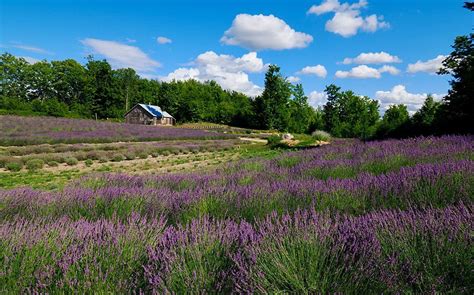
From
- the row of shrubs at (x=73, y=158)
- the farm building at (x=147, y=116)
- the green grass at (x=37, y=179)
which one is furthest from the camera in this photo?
the farm building at (x=147, y=116)

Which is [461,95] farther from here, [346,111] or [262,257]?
[346,111]

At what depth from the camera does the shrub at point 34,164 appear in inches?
574

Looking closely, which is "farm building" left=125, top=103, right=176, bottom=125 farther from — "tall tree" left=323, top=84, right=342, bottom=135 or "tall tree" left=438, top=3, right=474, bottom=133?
"tall tree" left=438, top=3, right=474, bottom=133

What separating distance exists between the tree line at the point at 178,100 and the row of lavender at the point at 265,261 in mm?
41360

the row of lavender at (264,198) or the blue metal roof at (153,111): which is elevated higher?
the blue metal roof at (153,111)

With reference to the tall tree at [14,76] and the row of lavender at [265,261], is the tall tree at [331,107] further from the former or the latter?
the tall tree at [14,76]

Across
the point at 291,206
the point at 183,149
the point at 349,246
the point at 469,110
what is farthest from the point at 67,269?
the point at 183,149

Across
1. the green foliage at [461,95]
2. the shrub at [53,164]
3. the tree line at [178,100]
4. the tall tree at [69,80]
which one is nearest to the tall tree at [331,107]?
the tree line at [178,100]

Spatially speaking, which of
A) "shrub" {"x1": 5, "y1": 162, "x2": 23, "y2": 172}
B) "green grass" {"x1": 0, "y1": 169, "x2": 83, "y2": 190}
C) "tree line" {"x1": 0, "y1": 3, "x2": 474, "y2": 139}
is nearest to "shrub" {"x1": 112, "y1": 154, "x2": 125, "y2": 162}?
"green grass" {"x1": 0, "y1": 169, "x2": 83, "y2": 190}

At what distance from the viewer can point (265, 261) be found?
1697 millimetres

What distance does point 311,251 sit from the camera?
1711 millimetres

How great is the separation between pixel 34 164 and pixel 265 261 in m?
16.2

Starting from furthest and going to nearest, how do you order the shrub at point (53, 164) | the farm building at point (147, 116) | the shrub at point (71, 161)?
1. the farm building at point (147, 116)
2. the shrub at point (71, 161)
3. the shrub at point (53, 164)

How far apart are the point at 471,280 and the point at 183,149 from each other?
2343 cm
